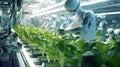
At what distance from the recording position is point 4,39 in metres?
3.10

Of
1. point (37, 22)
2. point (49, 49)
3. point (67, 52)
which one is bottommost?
point (37, 22)

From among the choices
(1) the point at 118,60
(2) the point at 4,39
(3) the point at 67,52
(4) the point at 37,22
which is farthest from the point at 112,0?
(4) the point at 37,22

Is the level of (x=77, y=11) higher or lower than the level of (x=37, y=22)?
higher

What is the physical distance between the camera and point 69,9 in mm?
3236

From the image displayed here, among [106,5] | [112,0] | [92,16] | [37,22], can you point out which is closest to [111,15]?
[112,0]

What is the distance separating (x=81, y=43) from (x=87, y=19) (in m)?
1.72

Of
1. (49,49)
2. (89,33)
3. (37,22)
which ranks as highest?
(49,49)

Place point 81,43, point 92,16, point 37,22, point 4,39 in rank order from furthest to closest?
point 37,22 → point 92,16 → point 4,39 → point 81,43

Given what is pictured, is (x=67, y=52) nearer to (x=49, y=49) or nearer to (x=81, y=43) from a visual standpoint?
(x=81, y=43)

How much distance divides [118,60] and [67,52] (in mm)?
679

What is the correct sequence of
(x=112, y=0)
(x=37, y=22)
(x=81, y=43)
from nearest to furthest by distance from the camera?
(x=81, y=43) < (x=112, y=0) < (x=37, y=22)

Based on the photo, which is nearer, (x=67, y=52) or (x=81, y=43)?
(x=81, y=43)

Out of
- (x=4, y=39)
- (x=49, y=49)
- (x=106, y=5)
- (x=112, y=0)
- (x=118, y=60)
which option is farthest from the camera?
(x=106, y=5)

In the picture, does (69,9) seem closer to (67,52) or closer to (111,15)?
(67,52)
